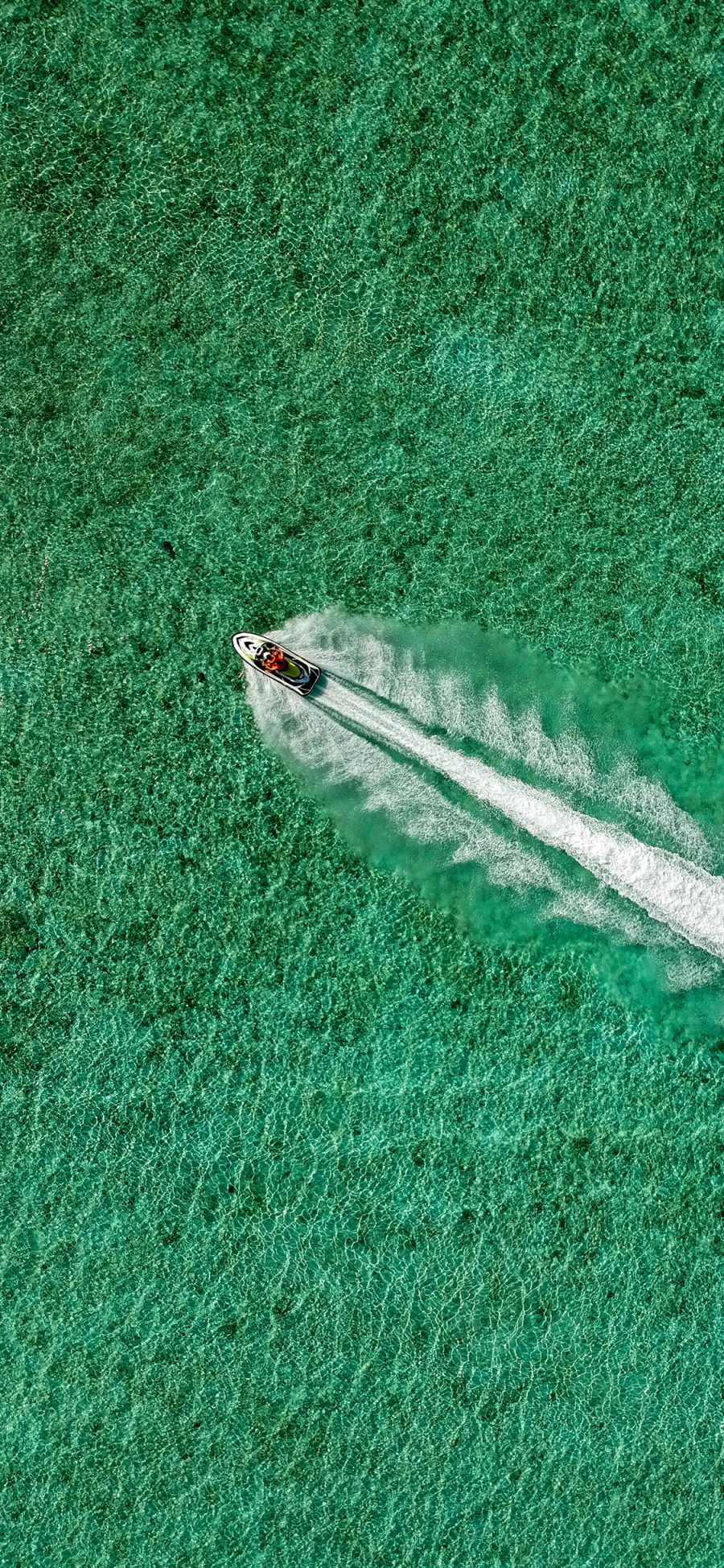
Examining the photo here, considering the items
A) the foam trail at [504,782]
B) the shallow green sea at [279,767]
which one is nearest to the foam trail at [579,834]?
the foam trail at [504,782]

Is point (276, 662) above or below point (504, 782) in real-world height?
above

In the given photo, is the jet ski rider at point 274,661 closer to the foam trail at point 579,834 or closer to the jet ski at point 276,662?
the jet ski at point 276,662

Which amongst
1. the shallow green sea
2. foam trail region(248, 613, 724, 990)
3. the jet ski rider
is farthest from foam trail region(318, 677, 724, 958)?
the shallow green sea

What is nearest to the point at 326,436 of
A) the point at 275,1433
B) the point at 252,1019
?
the point at 252,1019

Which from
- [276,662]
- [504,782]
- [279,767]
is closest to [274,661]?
[276,662]

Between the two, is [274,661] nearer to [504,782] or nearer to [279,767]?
[279,767]

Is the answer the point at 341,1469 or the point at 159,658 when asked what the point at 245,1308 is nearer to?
the point at 341,1469

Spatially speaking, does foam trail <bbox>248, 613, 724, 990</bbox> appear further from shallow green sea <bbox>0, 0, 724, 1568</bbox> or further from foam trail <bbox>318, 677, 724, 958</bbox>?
shallow green sea <bbox>0, 0, 724, 1568</bbox>
